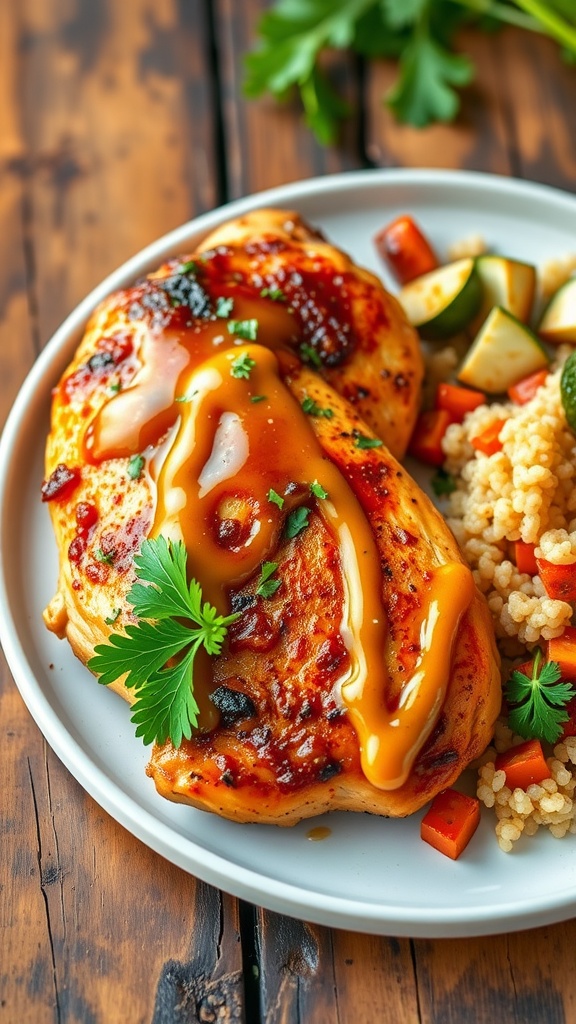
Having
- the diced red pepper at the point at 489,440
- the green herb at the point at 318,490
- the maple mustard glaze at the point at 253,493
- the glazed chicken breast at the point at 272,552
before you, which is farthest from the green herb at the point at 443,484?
the green herb at the point at 318,490

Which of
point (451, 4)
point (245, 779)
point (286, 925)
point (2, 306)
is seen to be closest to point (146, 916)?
point (286, 925)

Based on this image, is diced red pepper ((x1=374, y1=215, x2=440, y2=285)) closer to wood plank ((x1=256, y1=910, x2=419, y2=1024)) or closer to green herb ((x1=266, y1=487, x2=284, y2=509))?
green herb ((x1=266, y1=487, x2=284, y2=509))

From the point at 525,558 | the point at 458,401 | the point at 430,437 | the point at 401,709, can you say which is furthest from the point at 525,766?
the point at 458,401

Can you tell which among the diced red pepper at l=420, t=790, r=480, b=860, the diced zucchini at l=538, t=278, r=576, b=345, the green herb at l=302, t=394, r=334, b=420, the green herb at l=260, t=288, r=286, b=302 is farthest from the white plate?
the diced zucchini at l=538, t=278, r=576, b=345

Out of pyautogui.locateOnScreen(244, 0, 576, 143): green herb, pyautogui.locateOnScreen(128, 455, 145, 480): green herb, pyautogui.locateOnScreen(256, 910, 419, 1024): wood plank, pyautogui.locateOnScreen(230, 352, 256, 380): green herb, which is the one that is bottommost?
pyautogui.locateOnScreen(256, 910, 419, 1024): wood plank

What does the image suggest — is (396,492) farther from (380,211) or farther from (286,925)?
(380,211)
